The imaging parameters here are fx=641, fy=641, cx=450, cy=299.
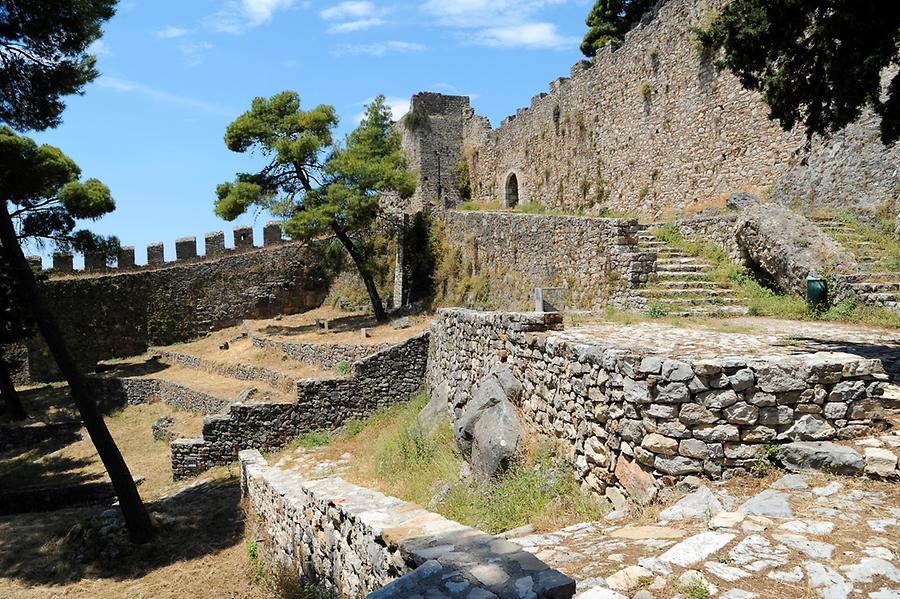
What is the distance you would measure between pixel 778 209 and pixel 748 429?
7.81 meters

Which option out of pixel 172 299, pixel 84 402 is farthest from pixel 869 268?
pixel 172 299

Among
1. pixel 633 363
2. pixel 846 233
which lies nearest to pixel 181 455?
pixel 633 363

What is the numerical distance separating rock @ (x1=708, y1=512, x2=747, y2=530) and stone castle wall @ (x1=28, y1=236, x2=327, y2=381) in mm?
23655

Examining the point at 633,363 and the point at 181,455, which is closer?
the point at 633,363

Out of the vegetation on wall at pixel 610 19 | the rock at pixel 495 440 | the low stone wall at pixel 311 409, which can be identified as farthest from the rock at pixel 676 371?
the vegetation on wall at pixel 610 19

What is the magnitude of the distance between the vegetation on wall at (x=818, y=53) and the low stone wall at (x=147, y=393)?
1399 cm

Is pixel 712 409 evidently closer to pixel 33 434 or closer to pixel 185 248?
pixel 33 434

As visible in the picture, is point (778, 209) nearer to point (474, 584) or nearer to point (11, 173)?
point (474, 584)

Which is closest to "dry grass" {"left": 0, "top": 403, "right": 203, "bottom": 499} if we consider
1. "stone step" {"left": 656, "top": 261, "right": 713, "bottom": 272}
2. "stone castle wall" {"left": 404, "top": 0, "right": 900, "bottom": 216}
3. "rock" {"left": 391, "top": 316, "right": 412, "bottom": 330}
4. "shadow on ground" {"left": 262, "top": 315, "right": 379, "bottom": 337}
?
"shadow on ground" {"left": 262, "top": 315, "right": 379, "bottom": 337}

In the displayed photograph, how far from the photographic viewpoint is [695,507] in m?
4.01

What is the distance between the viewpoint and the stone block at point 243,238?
26000 mm

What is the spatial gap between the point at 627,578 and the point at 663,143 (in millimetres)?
15678

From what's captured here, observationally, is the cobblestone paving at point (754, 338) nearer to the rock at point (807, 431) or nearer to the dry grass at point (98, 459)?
the rock at point (807, 431)

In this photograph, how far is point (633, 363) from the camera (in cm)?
479
